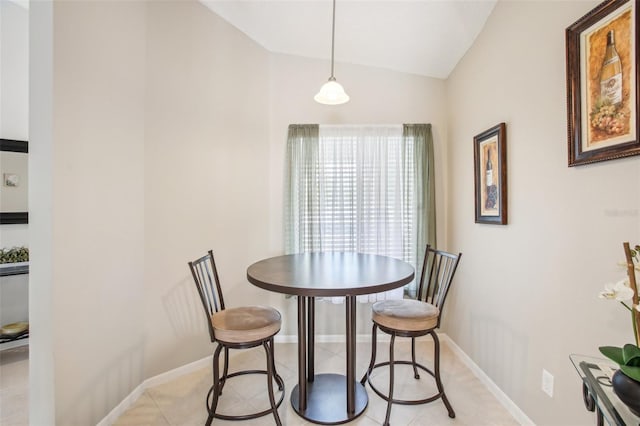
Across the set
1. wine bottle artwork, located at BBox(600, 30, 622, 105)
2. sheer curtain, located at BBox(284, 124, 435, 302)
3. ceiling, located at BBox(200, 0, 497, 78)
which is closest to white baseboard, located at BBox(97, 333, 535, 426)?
sheer curtain, located at BBox(284, 124, 435, 302)

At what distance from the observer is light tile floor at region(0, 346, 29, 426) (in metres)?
1.76

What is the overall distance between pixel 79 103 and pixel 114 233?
772 millimetres

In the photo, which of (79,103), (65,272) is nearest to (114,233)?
(65,272)

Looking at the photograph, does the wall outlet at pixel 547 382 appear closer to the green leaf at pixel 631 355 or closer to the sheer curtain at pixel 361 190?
the green leaf at pixel 631 355

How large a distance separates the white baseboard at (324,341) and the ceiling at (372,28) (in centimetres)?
266

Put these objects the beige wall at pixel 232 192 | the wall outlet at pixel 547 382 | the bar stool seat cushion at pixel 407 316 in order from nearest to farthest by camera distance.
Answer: the beige wall at pixel 232 192
the wall outlet at pixel 547 382
the bar stool seat cushion at pixel 407 316

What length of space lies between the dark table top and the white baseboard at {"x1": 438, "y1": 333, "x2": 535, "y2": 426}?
42.8 inches

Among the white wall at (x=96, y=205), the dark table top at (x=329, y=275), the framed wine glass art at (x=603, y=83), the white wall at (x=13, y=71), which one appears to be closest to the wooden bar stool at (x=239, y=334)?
the dark table top at (x=329, y=275)

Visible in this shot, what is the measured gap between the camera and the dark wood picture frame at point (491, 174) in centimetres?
188

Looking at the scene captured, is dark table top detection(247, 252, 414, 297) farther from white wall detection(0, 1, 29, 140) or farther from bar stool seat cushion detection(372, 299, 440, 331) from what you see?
white wall detection(0, 1, 29, 140)

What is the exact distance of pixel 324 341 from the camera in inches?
109

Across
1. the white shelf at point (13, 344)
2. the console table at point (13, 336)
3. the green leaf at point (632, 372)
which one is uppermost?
the green leaf at point (632, 372)

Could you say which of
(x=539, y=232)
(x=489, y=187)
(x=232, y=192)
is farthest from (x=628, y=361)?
(x=232, y=192)

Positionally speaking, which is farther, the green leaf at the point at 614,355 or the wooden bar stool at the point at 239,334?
the wooden bar stool at the point at 239,334
